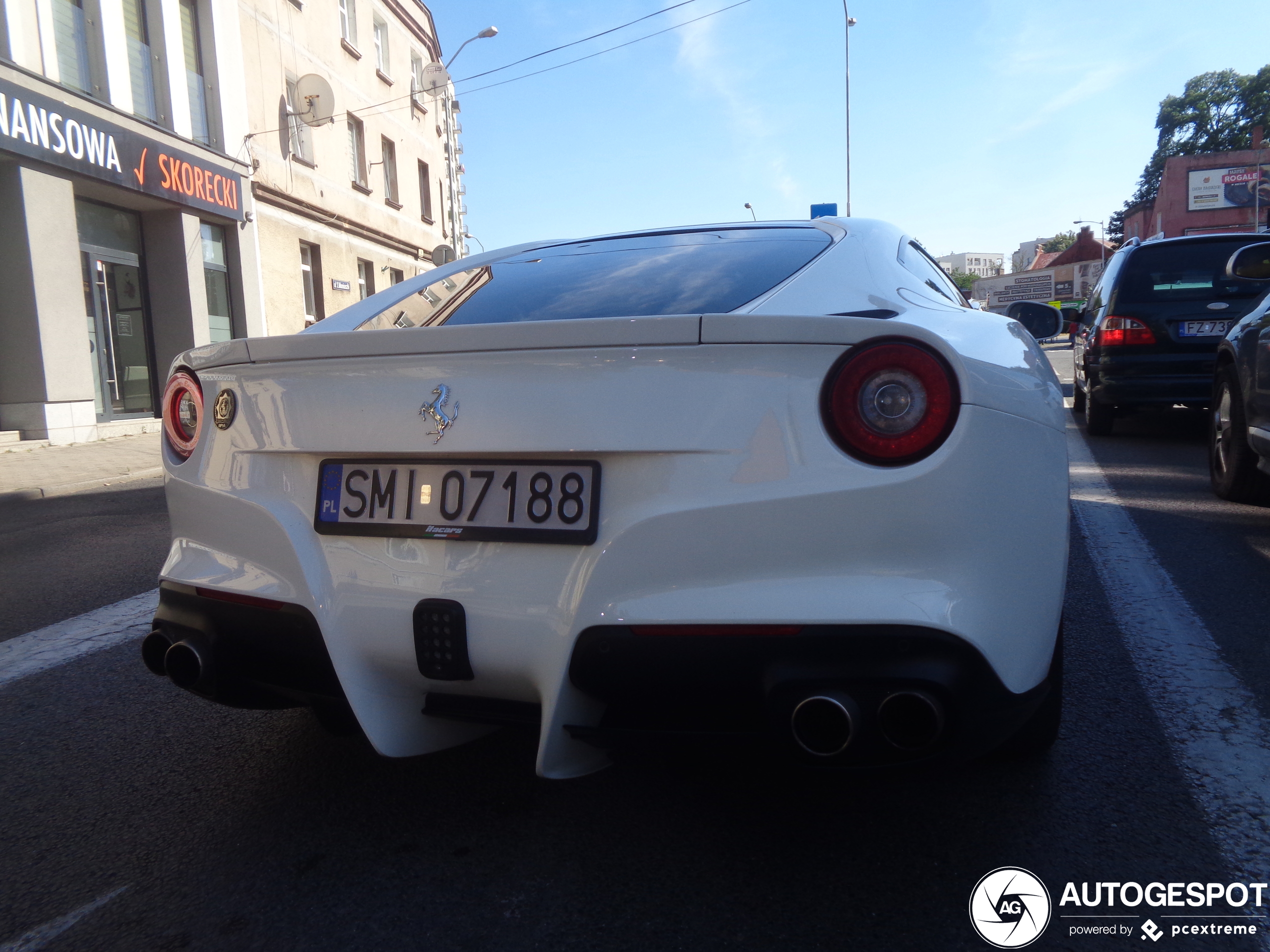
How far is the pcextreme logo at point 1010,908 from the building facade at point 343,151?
672 inches

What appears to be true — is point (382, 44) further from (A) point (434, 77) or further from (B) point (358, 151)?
(B) point (358, 151)

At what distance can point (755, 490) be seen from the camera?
1.71m

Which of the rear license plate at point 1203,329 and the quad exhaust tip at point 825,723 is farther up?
the rear license plate at point 1203,329

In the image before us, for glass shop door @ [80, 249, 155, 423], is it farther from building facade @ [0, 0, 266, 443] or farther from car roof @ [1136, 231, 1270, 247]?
car roof @ [1136, 231, 1270, 247]

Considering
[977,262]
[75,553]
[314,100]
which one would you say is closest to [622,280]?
[75,553]

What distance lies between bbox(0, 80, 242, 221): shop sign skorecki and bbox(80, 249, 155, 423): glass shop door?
1.25 metres

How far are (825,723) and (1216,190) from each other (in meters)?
72.6

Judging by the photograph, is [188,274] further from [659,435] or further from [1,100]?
[659,435]

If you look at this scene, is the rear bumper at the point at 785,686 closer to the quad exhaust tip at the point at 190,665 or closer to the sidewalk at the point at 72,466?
the quad exhaust tip at the point at 190,665

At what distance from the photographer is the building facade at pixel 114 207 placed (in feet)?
39.9

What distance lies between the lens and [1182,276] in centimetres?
786

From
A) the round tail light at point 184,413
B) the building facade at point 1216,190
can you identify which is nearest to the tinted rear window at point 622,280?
the round tail light at point 184,413

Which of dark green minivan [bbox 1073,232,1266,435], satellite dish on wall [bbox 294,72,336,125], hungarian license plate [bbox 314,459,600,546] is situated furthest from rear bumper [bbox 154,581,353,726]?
satellite dish on wall [bbox 294,72,336,125]

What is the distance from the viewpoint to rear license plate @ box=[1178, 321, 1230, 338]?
304 inches
